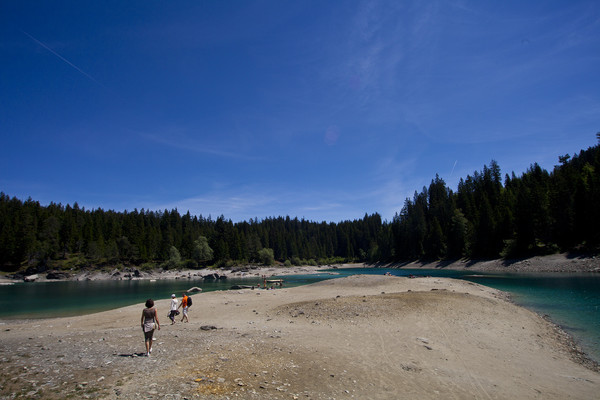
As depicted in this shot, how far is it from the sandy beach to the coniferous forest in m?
67.8

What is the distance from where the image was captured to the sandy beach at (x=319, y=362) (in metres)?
8.11

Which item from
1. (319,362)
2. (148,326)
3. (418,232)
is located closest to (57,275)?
(148,326)

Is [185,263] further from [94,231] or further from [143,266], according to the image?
[94,231]

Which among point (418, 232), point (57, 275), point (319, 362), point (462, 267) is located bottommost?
point (462, 267)

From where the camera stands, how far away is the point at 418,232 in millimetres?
127062

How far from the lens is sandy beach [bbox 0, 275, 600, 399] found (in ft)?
26.6

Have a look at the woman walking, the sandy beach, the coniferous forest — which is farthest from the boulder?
the woman walking

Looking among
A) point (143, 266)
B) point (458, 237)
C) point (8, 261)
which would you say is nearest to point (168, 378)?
point (458, 237)

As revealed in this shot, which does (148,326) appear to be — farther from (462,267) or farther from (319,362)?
(462,267)

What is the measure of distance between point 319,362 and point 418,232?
126891 mm

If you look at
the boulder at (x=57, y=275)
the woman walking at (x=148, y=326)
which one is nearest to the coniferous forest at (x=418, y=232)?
the boulder at (x=57, y=275)

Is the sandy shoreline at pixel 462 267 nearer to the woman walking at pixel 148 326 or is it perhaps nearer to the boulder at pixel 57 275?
the boulder at pixel 57 275

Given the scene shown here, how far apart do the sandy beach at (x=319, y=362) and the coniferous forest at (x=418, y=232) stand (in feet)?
222

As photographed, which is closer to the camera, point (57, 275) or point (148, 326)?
point (148, 326)
